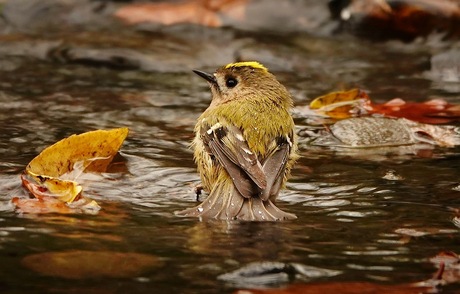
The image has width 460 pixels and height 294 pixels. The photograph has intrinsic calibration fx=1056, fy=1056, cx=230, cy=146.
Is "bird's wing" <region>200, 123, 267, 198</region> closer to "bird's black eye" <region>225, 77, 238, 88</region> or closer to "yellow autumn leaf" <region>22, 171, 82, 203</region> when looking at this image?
"bird's black eye" <region>225, 77, 238, 88</region>

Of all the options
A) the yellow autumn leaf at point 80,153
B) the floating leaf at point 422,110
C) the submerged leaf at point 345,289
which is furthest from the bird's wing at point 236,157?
the floating leaf at point 422,110

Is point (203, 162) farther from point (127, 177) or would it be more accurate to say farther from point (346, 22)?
point (346, 22)

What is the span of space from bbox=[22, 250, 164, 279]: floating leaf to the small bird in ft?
3.08

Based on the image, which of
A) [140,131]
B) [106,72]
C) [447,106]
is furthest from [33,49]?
[447,106]

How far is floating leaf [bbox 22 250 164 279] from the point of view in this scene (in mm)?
4070

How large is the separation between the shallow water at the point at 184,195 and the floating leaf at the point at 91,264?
49 mm

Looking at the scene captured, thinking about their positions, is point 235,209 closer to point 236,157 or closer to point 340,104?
point 236,157

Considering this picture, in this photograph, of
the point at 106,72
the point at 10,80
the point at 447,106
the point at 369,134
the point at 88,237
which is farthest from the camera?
the point at 106,72

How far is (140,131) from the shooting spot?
743cm

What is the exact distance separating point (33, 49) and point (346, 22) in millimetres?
3410

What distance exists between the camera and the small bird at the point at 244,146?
525 centimetres

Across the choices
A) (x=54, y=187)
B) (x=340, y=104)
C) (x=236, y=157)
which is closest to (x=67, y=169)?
(x=54, y=187)

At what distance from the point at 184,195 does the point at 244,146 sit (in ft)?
1.55

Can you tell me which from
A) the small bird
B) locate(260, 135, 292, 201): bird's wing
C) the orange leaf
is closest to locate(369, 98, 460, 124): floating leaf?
the orange leaf
